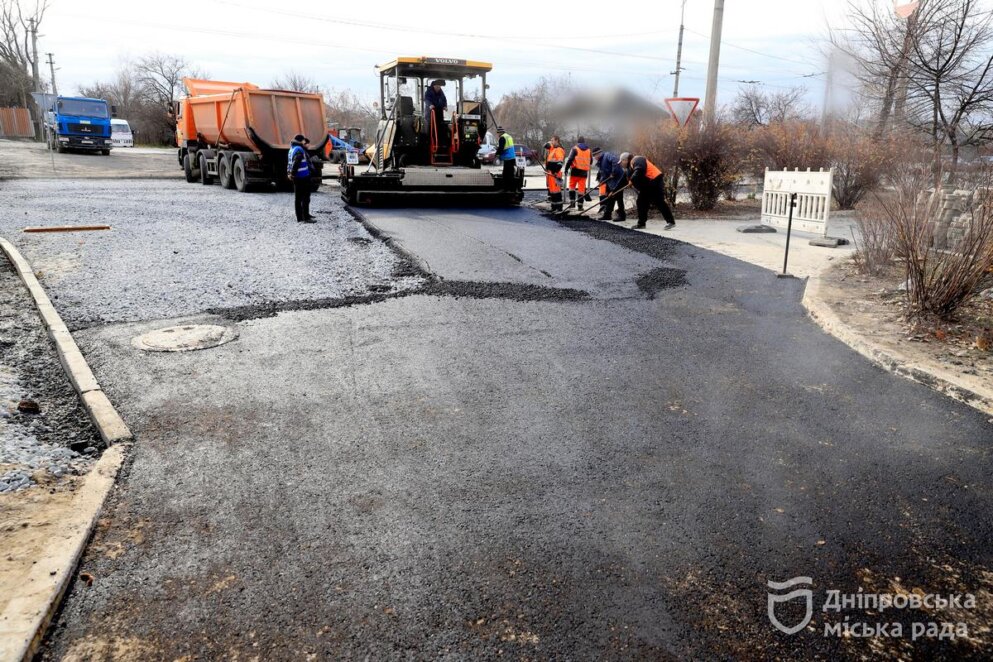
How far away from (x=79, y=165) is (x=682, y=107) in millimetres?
24544

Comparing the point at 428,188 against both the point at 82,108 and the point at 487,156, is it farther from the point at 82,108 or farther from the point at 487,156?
the point at 82,108

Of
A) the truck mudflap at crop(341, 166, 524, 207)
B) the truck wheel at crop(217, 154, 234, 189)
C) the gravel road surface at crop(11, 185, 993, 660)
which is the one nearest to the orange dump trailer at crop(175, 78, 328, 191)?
the truck wheel at crop(217, 154, 234, 189)

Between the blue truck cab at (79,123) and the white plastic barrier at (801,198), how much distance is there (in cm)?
3255

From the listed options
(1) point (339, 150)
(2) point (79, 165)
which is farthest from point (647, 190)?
(2) point (79, 165)

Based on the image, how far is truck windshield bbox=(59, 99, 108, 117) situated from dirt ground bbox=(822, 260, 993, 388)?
1419 inches

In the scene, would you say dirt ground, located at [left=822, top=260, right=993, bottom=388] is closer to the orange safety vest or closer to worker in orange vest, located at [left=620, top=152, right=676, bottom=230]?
worker in orange vest, located at [left=620, top=152, right=676, bottom=230]

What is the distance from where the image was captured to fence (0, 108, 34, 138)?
175ft

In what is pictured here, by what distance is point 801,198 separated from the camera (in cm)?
1236

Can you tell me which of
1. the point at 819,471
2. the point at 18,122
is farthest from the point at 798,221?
the point at 18,122

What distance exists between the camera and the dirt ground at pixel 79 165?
2441cm

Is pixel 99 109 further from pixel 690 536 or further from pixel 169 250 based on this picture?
pixel 690 536

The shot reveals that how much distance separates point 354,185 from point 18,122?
2086 inches

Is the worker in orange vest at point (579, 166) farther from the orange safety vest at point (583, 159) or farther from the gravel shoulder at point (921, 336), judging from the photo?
the gravel shoulder at point (921, 336)

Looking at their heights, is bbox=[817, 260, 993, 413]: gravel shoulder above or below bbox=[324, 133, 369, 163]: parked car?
below
